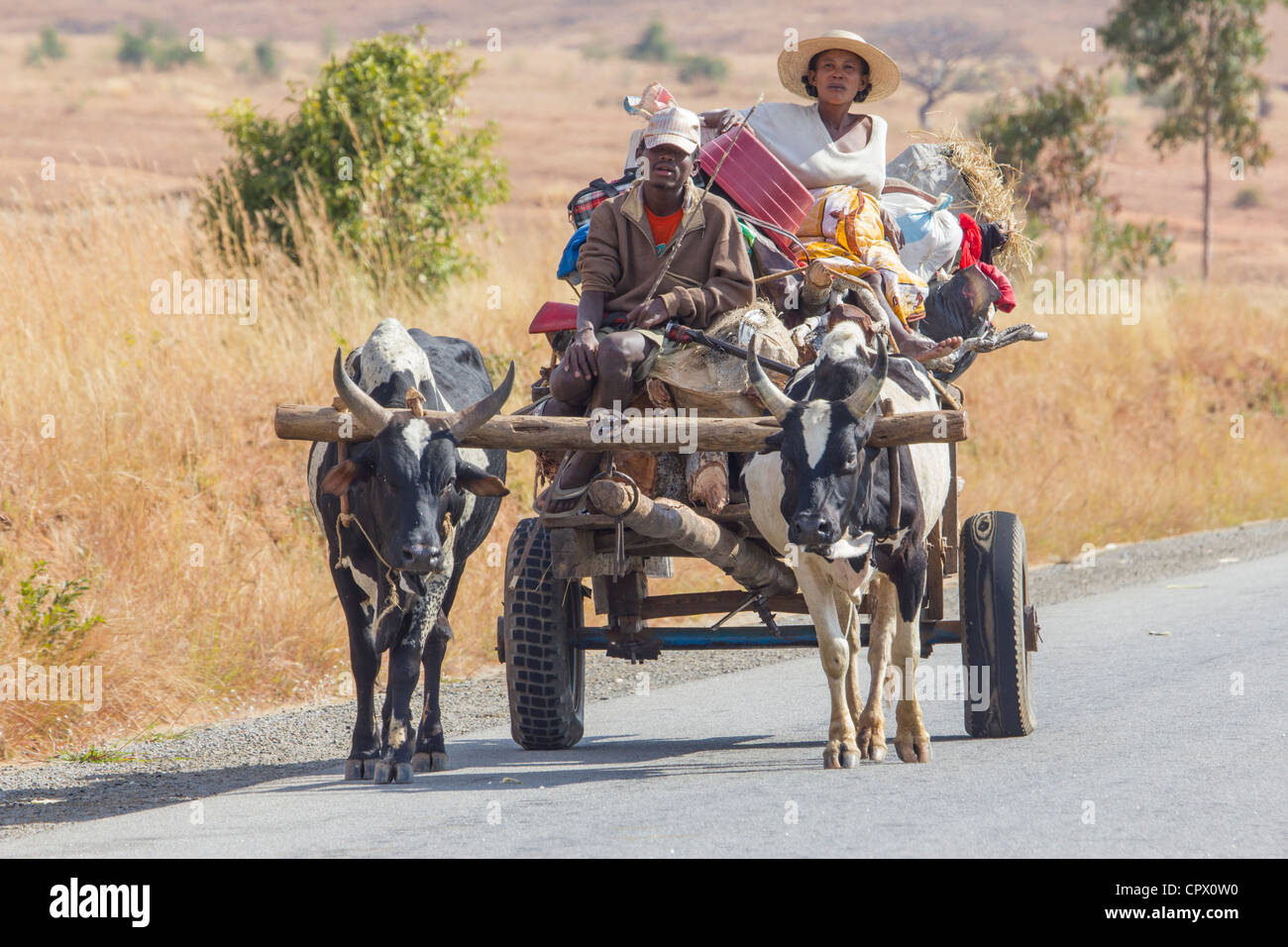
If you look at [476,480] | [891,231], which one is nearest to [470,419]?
[476,480]

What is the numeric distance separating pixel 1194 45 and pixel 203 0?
272 ft

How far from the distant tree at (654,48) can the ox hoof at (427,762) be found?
243ft

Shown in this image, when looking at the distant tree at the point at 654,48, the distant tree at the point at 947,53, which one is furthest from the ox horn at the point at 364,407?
the distant tree at the point at 654,48

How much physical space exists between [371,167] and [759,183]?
7.61 metres

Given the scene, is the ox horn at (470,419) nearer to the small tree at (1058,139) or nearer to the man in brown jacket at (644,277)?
the man in brown jacket at (644,277)

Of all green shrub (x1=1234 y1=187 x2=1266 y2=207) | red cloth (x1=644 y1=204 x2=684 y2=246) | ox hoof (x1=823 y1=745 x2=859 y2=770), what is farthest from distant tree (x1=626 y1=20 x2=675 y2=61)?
ox hoof (x1=823 y1=745 x2=859 y2=770)

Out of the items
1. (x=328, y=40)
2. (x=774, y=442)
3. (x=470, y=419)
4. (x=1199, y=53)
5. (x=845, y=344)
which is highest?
(x=328, y=40)

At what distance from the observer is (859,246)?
7.65m

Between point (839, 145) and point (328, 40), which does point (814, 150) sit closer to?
point (839, 145)

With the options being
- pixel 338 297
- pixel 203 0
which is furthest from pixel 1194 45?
pixel 203 0

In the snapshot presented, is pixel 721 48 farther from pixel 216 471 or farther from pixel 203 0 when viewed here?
pixel 216 471

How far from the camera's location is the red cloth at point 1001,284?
353 inches

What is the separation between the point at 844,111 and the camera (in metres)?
8.67

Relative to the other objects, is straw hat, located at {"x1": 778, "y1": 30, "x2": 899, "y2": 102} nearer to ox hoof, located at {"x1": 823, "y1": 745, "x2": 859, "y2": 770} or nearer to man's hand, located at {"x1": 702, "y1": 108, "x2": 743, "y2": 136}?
man's hand, located at {"x1": 702, "y1": 108, "x2": 743, "y2": 136}
